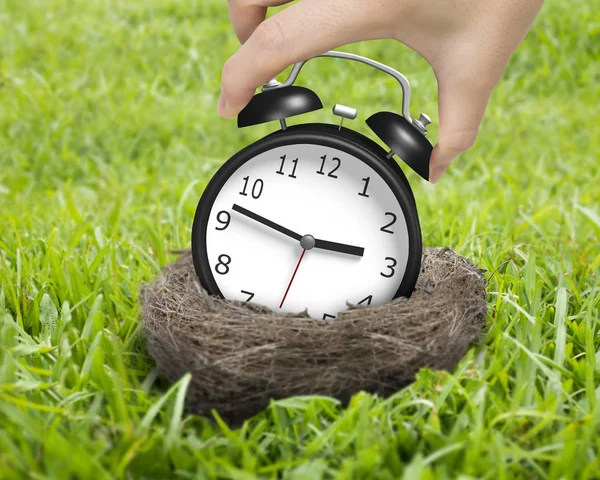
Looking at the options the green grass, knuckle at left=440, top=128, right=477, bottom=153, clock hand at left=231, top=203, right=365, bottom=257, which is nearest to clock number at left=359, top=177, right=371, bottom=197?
clock hand at left=231, top=203, right=365, bottom=257

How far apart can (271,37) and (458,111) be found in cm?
66

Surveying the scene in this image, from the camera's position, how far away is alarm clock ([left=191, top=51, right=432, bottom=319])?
2.23 metres

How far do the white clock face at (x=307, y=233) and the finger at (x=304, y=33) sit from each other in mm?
300

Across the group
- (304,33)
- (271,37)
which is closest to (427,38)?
(304,33)

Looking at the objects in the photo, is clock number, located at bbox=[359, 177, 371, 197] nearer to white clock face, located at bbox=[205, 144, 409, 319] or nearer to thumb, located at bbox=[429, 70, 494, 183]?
white clock face, located at bbox=[205, 144, 409, 319]

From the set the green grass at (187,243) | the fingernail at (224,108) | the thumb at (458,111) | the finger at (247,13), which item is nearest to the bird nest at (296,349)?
the green grass at (187,243)

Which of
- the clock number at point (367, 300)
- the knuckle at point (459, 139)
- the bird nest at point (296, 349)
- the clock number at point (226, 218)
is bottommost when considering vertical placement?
the bird nest at point (296, 349)

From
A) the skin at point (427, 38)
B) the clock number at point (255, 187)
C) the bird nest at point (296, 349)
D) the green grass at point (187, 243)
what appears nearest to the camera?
the green grass at point (187, 243)

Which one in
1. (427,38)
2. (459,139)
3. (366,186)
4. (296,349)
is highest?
(427,38)

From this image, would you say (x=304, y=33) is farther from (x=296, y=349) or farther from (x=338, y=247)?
(x=296, y=349)

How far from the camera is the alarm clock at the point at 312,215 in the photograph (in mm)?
2232

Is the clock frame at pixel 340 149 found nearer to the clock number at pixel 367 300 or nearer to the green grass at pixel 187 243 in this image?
the clock number at pixel 367 300

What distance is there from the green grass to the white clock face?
0.42 metres

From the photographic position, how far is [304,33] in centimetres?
207
